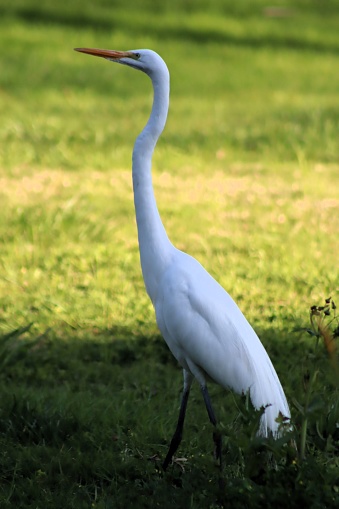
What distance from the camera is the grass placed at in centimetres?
311

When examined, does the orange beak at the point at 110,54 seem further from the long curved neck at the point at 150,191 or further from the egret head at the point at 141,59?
the long curved neck at the point at 150,191

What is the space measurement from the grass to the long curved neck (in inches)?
27.8

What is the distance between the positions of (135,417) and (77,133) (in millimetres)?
5650

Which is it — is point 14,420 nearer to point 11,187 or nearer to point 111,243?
point 111,243

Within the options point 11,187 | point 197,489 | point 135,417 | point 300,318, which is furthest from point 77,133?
point 197,489

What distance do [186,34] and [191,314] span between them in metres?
12.8

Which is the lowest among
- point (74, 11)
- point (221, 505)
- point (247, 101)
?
point (221, 505)

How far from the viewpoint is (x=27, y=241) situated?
5.93 metres

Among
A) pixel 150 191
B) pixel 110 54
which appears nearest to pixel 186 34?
pixel 110 54

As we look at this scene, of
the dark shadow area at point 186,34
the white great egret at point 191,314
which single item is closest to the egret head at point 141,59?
the white great egret at point 191,314

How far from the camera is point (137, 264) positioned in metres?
5.63

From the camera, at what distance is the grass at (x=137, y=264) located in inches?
122

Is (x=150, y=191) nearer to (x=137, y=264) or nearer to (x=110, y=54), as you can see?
(x=110, y=54)

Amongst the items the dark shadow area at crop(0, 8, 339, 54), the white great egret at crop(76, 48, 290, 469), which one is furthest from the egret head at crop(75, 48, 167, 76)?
the dark shadow area at crop(0, 8, 339, 54)
